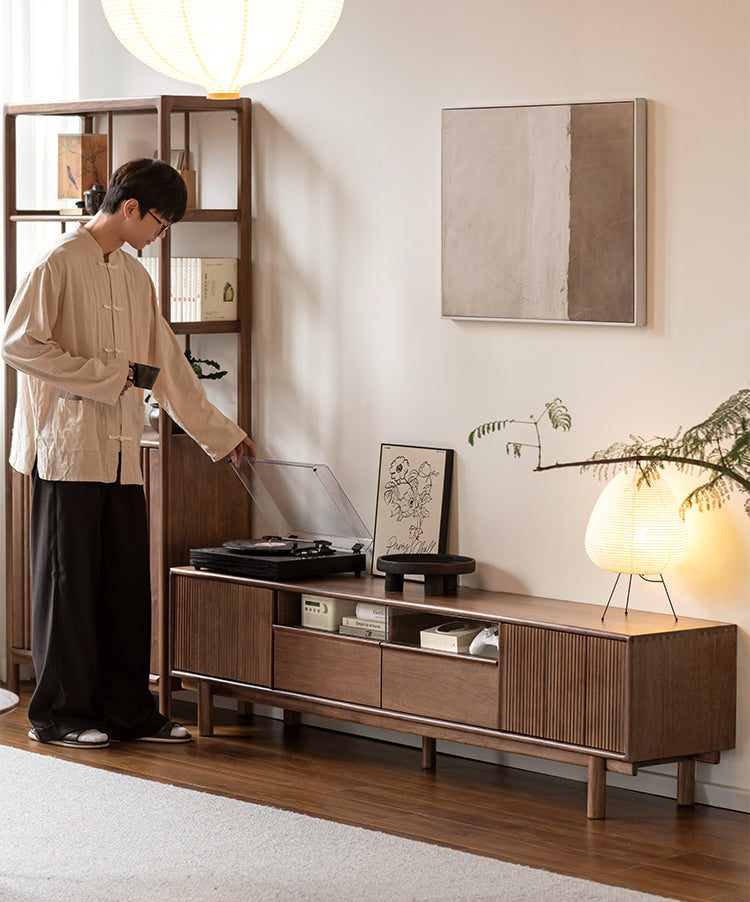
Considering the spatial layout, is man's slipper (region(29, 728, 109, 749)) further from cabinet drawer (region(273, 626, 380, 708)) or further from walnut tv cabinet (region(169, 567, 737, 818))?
cabinet drawer (region(273, 626, 380, 708))

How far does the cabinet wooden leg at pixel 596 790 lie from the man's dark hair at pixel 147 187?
6.57ft

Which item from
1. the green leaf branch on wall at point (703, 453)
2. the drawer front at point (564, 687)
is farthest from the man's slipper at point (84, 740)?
the green leaf branch on wall at point (703, 453)

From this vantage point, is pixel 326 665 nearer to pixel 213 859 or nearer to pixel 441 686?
pixel 441 686

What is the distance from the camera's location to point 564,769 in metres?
4.33

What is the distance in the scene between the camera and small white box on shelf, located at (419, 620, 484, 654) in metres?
4.15

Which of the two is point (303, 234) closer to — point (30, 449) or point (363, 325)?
point (363, 325)

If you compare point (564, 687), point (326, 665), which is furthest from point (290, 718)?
point (564, 687)

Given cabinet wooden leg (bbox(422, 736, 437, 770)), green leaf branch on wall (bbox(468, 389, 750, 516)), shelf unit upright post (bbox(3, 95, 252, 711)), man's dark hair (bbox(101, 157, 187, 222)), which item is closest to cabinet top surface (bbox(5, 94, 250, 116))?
shelf unit upright post (bbox(3, 95, 252, 711))

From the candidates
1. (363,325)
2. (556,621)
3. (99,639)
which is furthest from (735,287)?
(99,639)

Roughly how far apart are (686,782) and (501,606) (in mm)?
677

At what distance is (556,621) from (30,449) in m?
1.66

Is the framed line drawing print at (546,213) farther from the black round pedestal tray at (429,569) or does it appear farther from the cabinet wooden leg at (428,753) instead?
the cabinet wooden leg at (428,753)

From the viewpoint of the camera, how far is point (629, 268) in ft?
13.4

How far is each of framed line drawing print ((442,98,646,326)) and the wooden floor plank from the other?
1.32 meters
